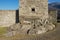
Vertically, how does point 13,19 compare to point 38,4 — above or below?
below

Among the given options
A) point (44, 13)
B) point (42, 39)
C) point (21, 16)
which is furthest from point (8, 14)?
point (42, 39)

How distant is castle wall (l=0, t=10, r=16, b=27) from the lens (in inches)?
755

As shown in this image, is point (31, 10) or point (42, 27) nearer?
point (42, 27)

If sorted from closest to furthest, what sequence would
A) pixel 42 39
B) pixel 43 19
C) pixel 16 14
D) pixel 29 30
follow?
pixel 42 39, pixel 29 30, pixel 43 19, pixel 16 14

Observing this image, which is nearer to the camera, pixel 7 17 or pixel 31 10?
pixel 31 10

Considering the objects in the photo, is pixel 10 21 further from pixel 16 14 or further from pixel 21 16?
pixel 21 16

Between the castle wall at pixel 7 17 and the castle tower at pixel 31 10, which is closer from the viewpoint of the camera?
the castle tower at pixel 31 10

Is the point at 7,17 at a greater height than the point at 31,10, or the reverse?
the point at 31,10

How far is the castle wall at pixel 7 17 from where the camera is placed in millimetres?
19169

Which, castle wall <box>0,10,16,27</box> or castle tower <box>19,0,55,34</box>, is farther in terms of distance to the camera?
castle wall <box>0,10,16,27</box>

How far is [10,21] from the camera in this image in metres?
19.2

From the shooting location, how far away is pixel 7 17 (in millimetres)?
19328

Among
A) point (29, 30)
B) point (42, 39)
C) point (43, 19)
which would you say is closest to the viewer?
point (42, 39)

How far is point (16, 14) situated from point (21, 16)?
349 centimetres
